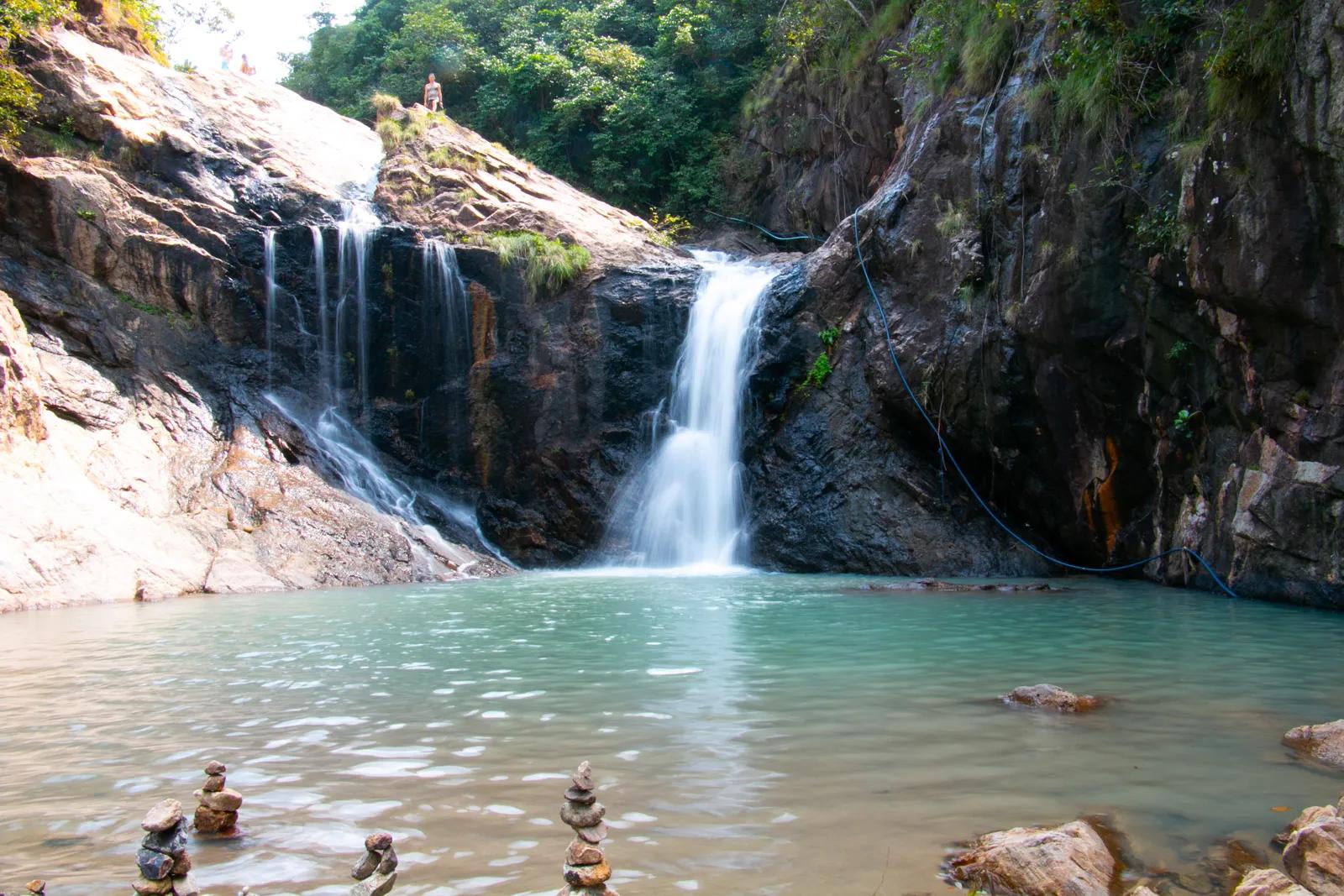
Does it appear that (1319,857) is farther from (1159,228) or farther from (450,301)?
(450,301)

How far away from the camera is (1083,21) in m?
11.2

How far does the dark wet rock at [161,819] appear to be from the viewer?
2.08 metres

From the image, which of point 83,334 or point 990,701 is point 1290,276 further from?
point 83,334

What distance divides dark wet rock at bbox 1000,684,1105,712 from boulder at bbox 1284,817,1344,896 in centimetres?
198

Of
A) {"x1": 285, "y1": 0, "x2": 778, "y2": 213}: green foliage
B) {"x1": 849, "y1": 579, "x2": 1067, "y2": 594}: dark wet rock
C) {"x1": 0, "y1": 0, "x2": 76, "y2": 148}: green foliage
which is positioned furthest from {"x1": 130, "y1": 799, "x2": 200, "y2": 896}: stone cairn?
{"x1": 285, "y1": 0, "x2": 778, "y2": 213}: green foliage

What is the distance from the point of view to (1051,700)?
15.2ft

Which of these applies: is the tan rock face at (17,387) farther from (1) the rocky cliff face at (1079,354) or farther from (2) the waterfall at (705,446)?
(1) the rocky cliff face at (1079,354)

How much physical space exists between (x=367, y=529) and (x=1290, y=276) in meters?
11.6

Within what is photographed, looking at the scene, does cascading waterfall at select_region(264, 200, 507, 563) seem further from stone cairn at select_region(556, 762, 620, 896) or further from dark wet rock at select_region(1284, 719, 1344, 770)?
stone cairn at select_region(556, 762, 620, 896)

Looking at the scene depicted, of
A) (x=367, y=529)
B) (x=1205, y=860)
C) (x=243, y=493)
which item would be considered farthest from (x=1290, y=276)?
(x=243, y=493)

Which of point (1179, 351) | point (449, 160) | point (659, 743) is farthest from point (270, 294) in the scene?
point (659, 743)

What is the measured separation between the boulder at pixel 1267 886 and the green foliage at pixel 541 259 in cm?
1580

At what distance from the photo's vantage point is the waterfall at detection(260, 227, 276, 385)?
16.5 meters

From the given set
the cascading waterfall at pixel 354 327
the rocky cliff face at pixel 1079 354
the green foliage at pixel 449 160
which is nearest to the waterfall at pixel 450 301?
the cascading waterfall at pixel 354 327
